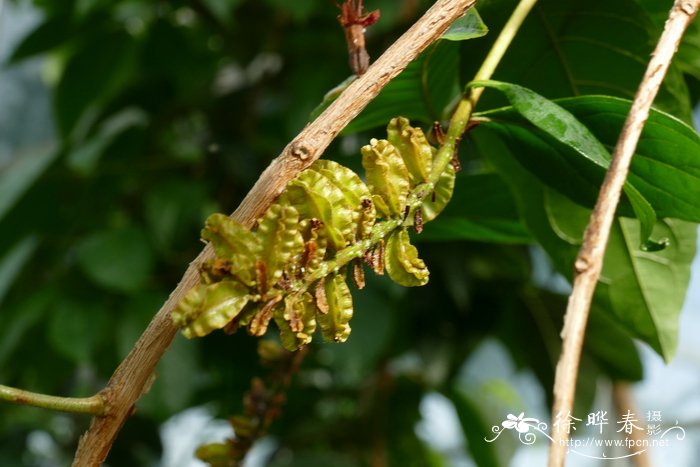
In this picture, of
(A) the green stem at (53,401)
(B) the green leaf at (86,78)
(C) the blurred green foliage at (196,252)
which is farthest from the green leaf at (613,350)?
(A) the green stem at (53,401)

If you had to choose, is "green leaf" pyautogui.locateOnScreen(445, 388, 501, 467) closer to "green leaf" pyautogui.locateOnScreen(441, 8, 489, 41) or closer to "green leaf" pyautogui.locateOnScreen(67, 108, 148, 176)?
"green leaf" pyautogui.locateOnScreen(67, 108, 148, 176)

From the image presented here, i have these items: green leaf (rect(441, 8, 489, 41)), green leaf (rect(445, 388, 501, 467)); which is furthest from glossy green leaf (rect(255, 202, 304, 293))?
green leaf (rect(445, 388, 501, 467))

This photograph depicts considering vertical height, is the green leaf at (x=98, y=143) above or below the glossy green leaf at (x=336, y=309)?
below

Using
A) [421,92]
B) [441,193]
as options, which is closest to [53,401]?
[441,193]

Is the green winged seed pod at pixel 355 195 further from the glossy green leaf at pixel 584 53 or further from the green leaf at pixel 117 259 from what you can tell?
the green leaf at pixel 117 259

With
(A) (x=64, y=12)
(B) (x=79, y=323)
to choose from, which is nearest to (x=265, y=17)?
(A) (x=64, y=12)

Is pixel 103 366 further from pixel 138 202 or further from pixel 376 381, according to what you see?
pixel 376 381

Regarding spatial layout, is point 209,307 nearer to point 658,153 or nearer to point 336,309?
point 336,309
